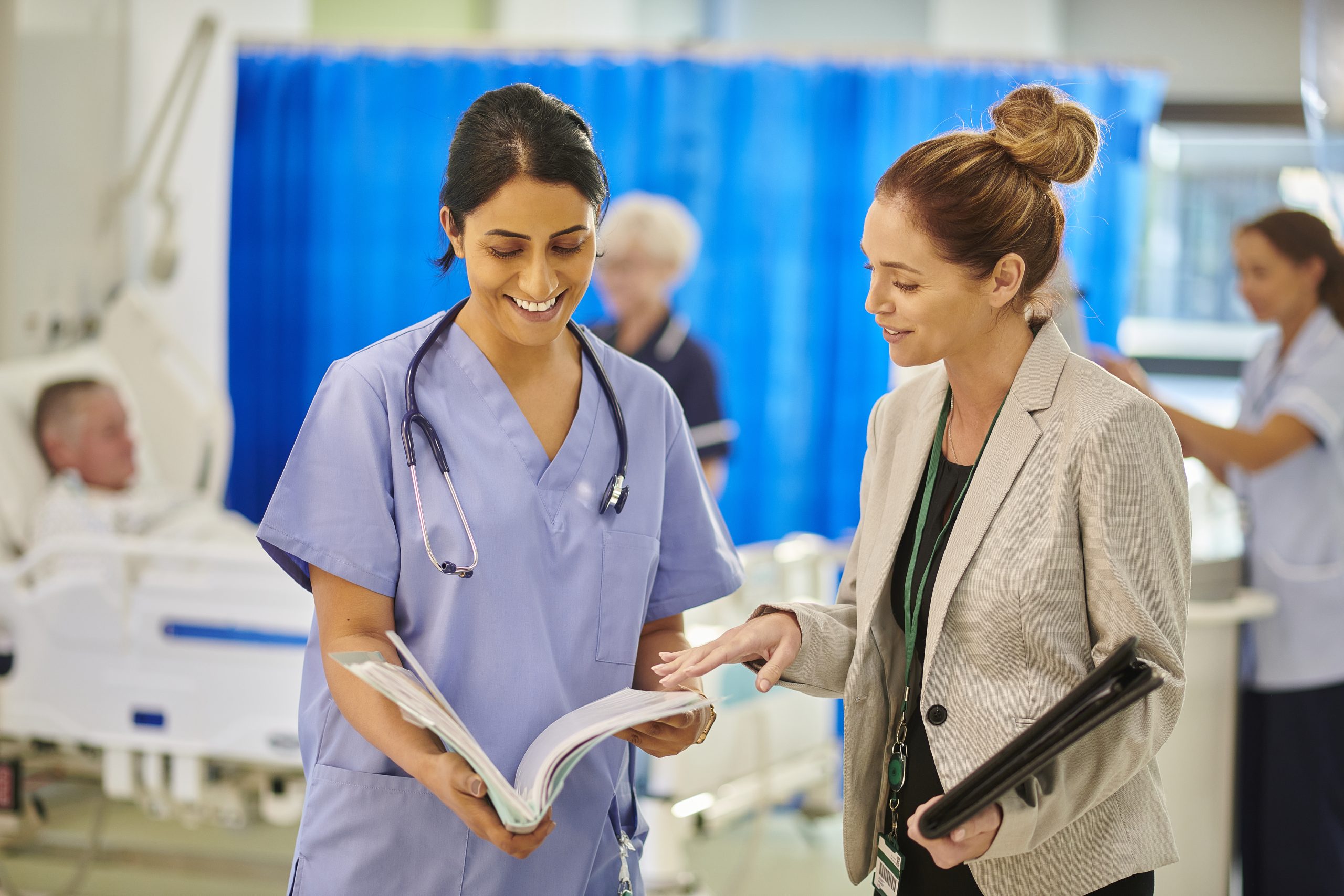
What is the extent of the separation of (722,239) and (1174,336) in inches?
75.1

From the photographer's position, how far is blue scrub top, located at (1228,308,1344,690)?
7.90 ft

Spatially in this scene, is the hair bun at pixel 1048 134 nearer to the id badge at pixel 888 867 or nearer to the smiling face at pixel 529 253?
the smiling face at pixel 529 253

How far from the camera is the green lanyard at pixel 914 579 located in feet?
3.78

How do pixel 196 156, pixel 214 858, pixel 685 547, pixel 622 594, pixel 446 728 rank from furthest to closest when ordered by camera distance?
pixel 196 156 < pixel 214 858 < pixel 685 547 < pixel 622 594 < pixel 446 728

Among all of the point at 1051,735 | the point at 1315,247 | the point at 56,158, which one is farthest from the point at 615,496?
the point at 56,158

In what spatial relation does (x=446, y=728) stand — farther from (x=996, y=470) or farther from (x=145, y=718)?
(x=145, y=718)

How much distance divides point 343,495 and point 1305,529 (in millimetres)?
2178

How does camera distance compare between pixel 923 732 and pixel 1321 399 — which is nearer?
pixel 923 732

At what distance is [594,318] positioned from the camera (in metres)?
3.75

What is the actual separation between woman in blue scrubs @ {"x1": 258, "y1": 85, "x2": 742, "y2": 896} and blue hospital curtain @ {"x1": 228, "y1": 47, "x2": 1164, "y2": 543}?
98.2 inches

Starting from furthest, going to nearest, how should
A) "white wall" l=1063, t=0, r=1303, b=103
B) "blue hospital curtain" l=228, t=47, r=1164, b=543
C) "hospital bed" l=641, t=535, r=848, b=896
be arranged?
"white wall" l=1063, t=0, r=1303, b=103, "blue hospital curtain" l=228, t=47, r=1164, b=543, "hospital bed" l=641, t=535, r=848, b=896

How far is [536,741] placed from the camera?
105cm

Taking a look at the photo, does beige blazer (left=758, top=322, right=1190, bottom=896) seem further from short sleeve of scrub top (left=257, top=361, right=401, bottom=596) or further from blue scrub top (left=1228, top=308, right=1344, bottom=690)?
blue scrub top (left=1228, top=308, right=1344, bottom=690)

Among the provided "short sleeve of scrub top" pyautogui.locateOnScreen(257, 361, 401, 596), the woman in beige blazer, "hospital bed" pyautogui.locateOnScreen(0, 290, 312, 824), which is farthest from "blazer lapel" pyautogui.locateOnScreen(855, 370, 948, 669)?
"hospital bed" pyautogui.locateOnScreen(0, 290, 312, 824)
